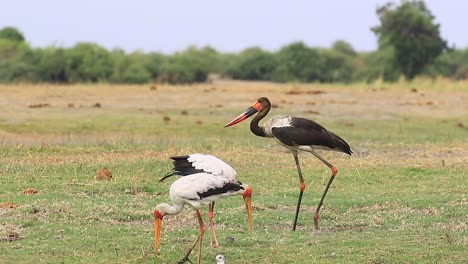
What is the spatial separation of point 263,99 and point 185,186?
7.24 ft

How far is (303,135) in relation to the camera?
8.94m

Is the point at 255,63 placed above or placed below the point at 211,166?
below

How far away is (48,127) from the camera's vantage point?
19328 millimetres

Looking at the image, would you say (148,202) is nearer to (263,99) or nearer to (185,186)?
(263,99)

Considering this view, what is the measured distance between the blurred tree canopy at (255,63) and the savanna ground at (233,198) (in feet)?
39.4

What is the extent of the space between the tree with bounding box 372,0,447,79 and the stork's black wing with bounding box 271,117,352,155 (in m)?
27.6

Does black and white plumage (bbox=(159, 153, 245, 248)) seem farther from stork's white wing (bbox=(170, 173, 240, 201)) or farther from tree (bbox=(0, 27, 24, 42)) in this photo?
tree (bbox=(0, 27, 24, 42))

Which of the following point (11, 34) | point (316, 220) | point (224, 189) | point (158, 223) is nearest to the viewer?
point (158, 223)

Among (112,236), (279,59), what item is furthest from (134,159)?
(279,59)

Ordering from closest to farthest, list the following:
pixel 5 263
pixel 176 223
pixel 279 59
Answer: pixel 5 263 → pixel 176 223 → pixel 279 59

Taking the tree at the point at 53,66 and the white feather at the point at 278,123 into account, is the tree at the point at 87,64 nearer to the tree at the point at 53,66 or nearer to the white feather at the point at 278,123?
the tree at the point at 53,66

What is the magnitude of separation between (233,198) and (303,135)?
1.94m

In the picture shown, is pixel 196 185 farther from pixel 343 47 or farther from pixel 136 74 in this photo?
pixel 343 47

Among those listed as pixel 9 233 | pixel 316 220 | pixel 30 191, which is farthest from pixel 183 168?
pixel 30 191
